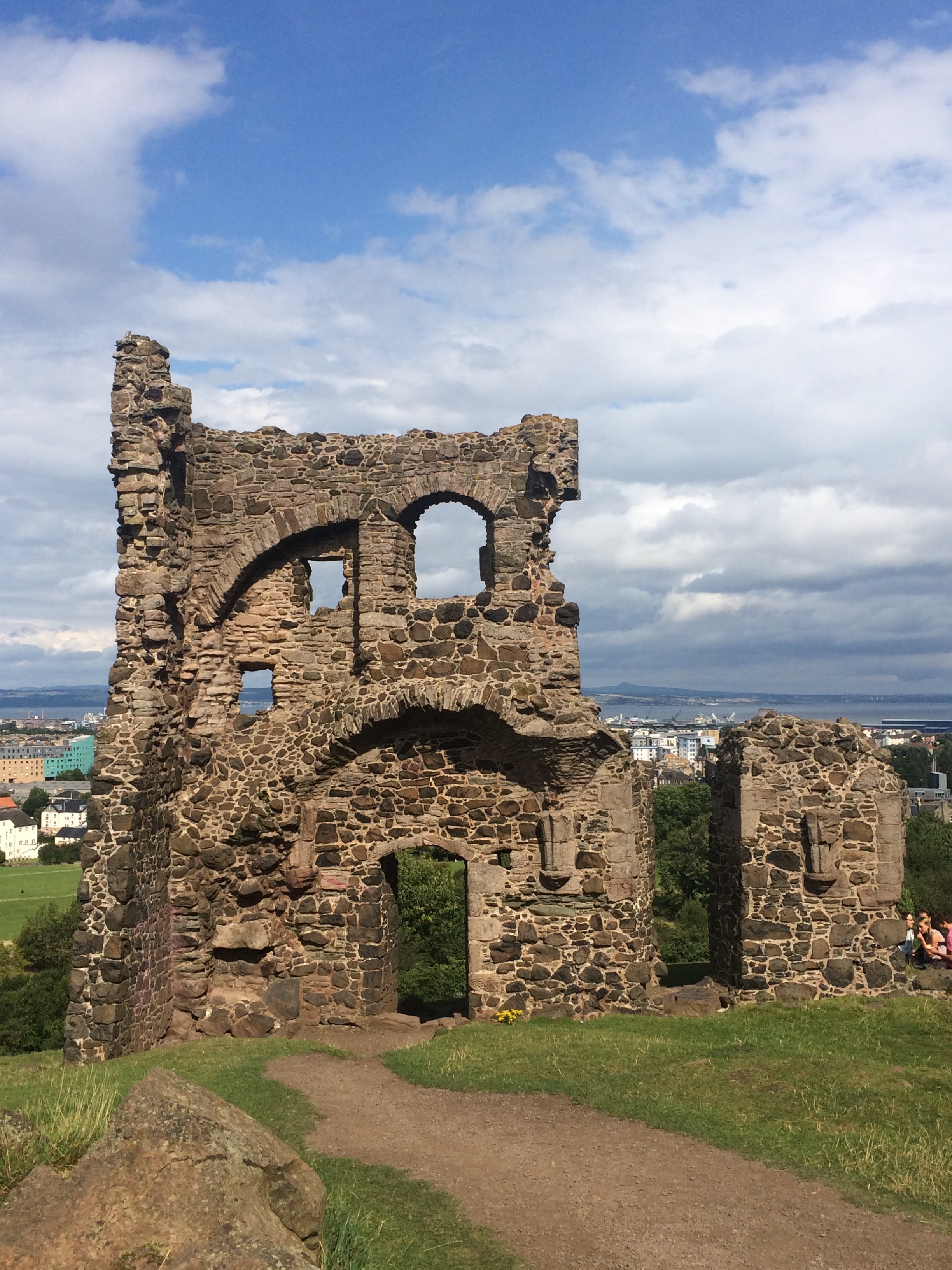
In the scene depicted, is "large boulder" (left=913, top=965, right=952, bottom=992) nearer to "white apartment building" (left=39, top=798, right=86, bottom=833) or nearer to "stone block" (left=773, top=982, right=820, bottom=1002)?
"stone block" (left=773, top=982, right=820, bottom=1002)

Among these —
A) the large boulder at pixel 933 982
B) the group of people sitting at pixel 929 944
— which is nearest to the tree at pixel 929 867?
the group of people sitting at pixel 929 944

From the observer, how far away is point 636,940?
505 inches

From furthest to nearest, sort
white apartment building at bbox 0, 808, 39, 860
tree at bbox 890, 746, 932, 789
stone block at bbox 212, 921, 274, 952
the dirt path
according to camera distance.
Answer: white apartment building at bbox 0, 808, 39, 860 → tree at bbox 890, 746, 932, 789 → stone block at bbox 212, 921, 274, 952 → the dirt path

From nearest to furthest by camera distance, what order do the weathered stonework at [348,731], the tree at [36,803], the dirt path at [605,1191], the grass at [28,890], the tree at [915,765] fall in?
the dirt path at [605,1191]
the weathered stonework at [348,731]
the grass at [28,890]
the tree at [915,765]
the tree at [36,803]

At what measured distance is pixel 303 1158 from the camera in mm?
7516

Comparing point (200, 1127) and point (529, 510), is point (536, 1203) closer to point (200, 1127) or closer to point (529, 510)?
point (200, 1127)

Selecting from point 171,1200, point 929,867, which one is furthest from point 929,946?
point 929,867

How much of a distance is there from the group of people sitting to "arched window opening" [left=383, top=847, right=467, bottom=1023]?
46.8ft

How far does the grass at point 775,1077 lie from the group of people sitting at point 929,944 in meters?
1.46

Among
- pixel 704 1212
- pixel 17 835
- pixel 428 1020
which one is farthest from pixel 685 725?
pixel 704 1212

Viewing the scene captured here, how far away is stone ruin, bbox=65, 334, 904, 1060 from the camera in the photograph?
12656 mm

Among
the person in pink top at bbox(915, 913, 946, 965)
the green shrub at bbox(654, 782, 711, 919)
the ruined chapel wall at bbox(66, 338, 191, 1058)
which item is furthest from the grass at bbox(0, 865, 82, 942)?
the person in pink top at bbox(915, 913, 946, 965)

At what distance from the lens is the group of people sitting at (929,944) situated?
525 inches

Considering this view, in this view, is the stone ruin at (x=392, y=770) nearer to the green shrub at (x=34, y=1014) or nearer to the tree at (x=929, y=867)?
the green shrub at (x=34, y=1014)
